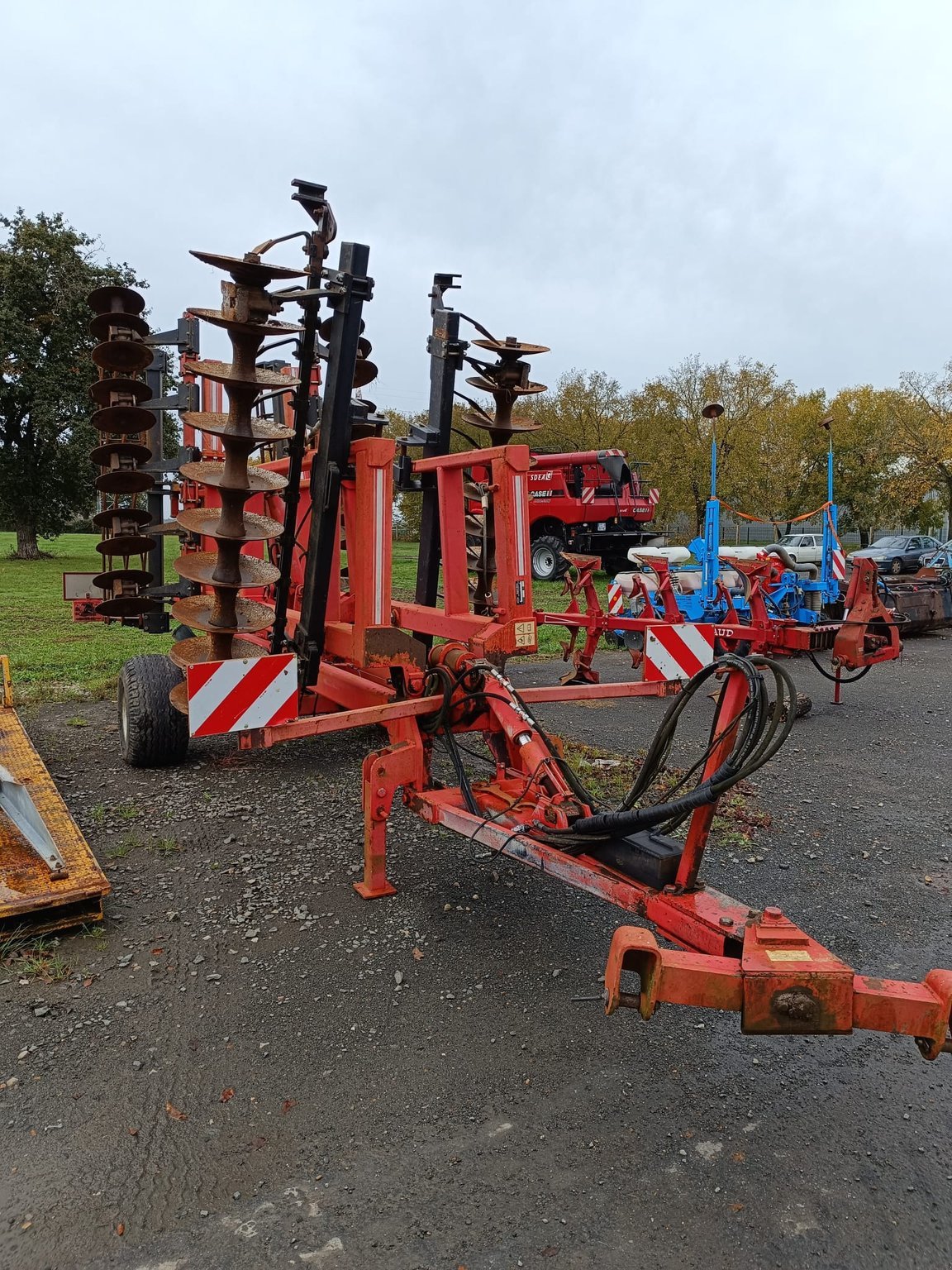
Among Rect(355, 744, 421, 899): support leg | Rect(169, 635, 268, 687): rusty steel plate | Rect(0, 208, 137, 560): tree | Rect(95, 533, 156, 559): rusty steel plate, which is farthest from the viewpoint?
Rect(0, 208, 137, 560): tree

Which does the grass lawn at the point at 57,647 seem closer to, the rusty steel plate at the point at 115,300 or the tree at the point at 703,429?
the rusty steel plate at the point at 115,300

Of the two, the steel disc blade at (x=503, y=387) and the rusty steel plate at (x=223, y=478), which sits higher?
the steel disc blade at (x=503, y=387)

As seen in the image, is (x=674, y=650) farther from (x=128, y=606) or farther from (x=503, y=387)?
(x=128, y=606)

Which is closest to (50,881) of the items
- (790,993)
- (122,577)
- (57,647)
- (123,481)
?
(123,481)

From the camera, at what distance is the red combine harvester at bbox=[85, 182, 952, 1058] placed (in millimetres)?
2146

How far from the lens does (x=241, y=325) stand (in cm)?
353

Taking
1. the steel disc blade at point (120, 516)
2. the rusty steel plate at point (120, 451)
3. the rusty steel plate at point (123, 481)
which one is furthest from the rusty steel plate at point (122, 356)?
the steel disc blade at point (120, 516)

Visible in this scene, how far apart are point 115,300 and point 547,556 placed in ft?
50.8

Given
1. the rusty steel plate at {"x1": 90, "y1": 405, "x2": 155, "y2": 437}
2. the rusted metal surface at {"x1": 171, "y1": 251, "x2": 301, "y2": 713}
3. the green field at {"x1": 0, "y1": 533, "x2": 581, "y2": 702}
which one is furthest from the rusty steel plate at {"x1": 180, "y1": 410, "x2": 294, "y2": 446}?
the green field at {"x1": 0, "y1": 533, "x2": 581, "y2": 702}

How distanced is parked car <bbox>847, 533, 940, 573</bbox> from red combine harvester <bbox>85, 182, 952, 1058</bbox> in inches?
920

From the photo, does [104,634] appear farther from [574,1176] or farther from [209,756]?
[574,1176]

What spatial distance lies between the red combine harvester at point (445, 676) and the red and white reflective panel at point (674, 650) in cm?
9

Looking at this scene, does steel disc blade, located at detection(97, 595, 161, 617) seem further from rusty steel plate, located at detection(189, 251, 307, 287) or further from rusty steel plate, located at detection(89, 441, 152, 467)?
rusty steel plate, located at detection(189, 251, 307, 287)

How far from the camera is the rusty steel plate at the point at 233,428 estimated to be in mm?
3642
